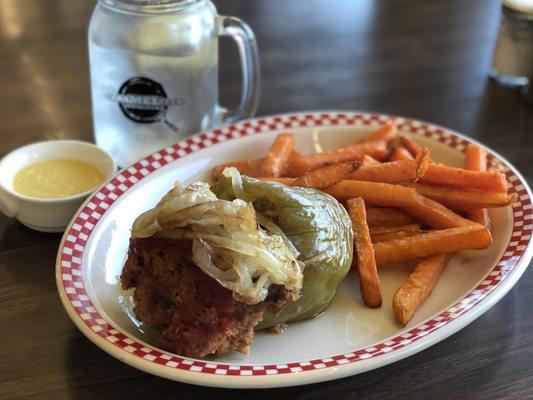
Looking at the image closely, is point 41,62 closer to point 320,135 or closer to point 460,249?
point 320,135

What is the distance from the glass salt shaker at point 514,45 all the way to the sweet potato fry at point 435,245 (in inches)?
46.6

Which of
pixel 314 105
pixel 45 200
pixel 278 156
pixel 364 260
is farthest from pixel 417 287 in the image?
pixel 314 105

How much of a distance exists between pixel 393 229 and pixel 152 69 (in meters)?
0.82

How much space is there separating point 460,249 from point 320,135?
2.19 feet

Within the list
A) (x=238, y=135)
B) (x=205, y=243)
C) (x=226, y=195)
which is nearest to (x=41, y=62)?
(x=238, y=135)

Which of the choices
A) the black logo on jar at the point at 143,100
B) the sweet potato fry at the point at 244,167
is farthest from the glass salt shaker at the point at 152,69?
the sweet potato fry at the point at 244,167

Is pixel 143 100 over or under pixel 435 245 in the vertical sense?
over

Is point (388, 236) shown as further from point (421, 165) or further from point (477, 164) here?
point (477, 164)

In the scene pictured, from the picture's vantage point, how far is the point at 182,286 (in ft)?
4.35

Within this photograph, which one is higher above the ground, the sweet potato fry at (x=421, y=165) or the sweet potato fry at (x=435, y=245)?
the sweet potato fry at (x=421, y=165)

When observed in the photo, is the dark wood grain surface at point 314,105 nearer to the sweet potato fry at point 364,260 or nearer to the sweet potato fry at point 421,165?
the sweet potato fry at point 364,260

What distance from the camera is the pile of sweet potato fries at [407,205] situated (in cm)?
161

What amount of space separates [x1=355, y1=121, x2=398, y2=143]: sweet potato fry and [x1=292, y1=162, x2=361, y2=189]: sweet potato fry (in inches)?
14.3

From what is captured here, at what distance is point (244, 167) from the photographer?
6.57 ft
